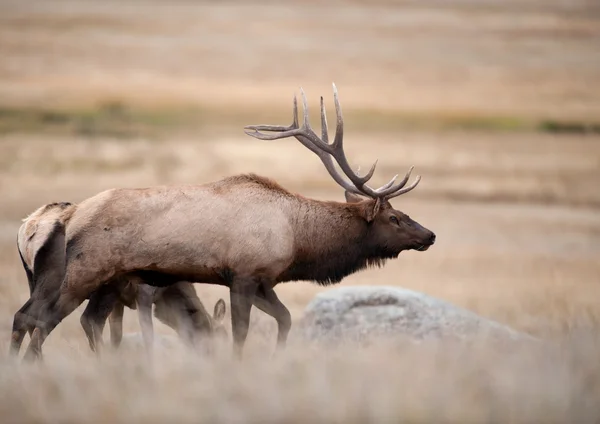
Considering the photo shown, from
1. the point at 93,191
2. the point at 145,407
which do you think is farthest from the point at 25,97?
the point at 145,407

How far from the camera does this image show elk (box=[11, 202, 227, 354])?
11.0m

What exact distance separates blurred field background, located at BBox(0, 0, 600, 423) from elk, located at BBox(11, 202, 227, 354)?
1.44ft

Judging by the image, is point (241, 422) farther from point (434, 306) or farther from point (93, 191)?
point (93, 191)

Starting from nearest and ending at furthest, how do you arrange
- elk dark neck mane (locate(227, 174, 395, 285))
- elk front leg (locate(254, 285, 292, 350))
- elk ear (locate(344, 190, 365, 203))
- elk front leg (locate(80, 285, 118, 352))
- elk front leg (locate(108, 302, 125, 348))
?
elk front leg (locate(254, 285, 292, 350)) → elk dark neck mane (locate(227, 174, 395, 285)) → elk front leg (locate(80, 285, 118, 352)) → elk front leg (locate(108, 302, 125, 348)) → elk ear (locate(344, 190, 365, 203))

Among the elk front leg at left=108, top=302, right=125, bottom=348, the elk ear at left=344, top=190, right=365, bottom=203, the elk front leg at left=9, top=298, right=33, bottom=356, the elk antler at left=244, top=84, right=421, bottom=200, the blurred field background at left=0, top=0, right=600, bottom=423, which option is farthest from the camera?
the elk ear at left=344, top=190, right=365, bottom=203

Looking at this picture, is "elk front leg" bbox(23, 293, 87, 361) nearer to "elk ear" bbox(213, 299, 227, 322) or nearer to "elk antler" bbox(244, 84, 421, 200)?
"elk ear" bbox(213, 299, 227, 322)

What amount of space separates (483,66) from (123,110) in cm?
1718

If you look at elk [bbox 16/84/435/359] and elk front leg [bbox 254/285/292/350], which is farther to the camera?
elk front leg [bbox 254/285/292/350]

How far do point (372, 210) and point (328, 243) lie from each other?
585 millimetres

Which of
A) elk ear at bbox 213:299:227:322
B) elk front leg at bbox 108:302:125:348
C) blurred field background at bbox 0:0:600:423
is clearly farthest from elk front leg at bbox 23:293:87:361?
elk ear at bbox 213:299:227:322

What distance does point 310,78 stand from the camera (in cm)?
4675

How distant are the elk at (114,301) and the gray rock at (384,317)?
4.61 feet

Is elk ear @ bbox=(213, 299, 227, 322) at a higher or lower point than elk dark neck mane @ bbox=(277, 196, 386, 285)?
lower

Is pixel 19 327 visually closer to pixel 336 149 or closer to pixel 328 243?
pixel 328 243
